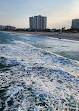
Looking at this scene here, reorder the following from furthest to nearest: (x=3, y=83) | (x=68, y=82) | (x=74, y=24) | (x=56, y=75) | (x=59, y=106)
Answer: (x=74, y=24), (x=56, y=75), (x=68, y=82), (x=3, y=83), (x=59, y=106)

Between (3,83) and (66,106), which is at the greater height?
(3,83)

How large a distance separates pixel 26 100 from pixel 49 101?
2.21 ft

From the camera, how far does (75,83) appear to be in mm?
3133

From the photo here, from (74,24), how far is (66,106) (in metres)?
138

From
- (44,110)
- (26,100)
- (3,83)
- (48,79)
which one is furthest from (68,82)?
(3,83)

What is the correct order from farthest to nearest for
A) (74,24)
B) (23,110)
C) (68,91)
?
1. (74,24)
2. (68,91)
3. (23,110)

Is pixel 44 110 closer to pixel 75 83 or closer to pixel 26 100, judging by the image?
pixel 26 100

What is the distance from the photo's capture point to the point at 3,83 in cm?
301

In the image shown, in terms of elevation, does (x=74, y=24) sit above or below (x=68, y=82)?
above

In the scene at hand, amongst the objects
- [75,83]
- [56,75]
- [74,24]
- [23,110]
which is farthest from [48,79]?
[74,24]

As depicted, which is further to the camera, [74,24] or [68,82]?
[74,24]

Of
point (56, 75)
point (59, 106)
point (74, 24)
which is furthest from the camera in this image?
point (74, 24)

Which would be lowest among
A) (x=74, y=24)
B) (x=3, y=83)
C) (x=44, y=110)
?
(x=44, y=110)

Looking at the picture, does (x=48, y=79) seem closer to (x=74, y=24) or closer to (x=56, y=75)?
(x=56, y=75)
